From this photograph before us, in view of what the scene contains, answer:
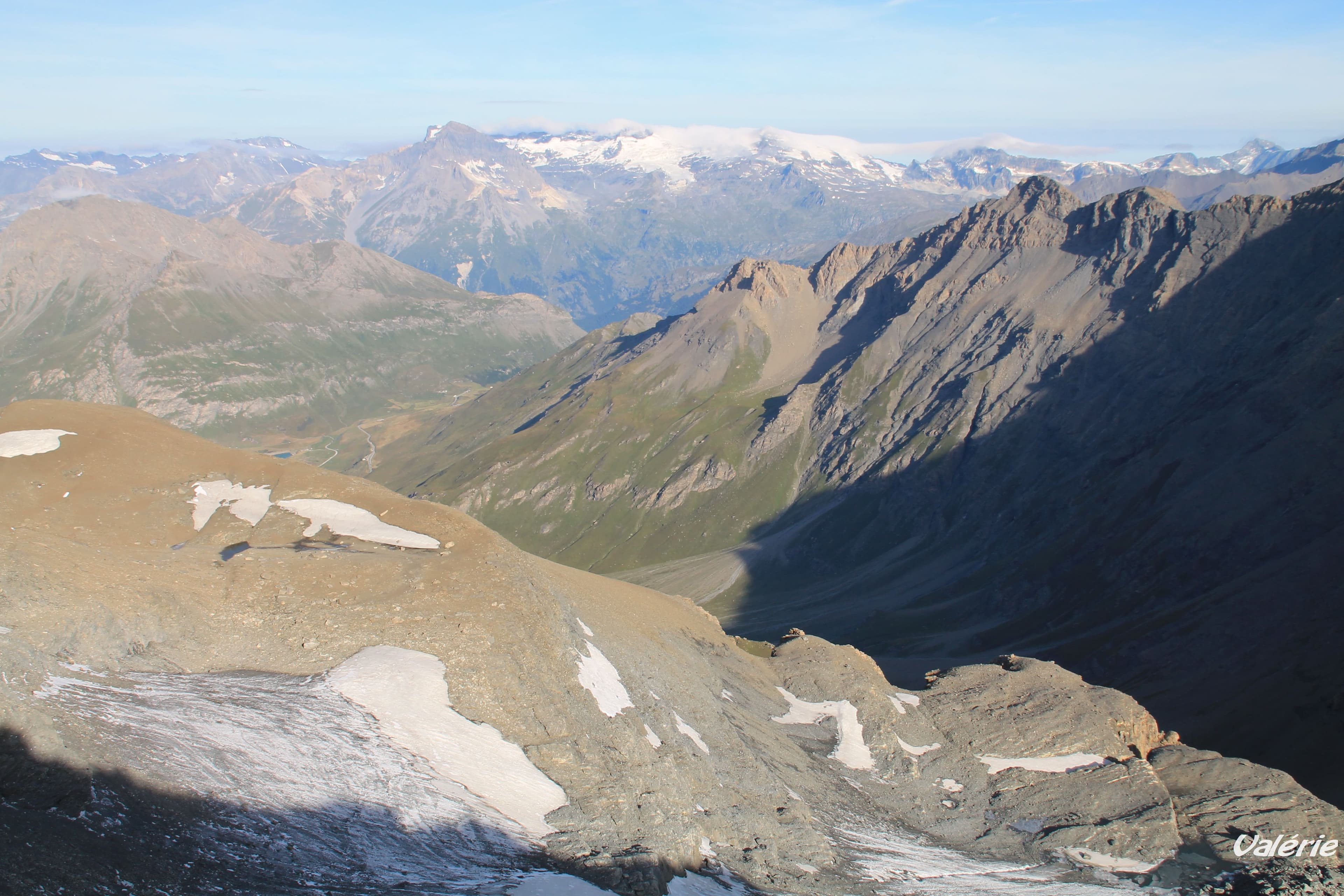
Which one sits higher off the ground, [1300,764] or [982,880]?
[982,880]

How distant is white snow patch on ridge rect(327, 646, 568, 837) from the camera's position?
1532 inches

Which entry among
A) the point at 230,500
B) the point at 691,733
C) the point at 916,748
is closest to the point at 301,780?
the point at 691,733

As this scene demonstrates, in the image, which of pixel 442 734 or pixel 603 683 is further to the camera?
pixel 603 683

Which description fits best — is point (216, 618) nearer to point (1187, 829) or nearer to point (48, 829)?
point (48, 829)

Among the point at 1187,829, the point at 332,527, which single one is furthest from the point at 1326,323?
the point at 332,527

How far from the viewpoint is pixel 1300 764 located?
83562mm

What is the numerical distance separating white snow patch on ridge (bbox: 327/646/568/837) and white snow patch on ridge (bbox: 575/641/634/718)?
9.61 m

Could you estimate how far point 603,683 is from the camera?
54812 millimetres

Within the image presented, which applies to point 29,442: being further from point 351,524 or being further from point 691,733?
point 691,733

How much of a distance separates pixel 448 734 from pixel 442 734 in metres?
0.42

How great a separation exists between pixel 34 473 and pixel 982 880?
82.5 metres
